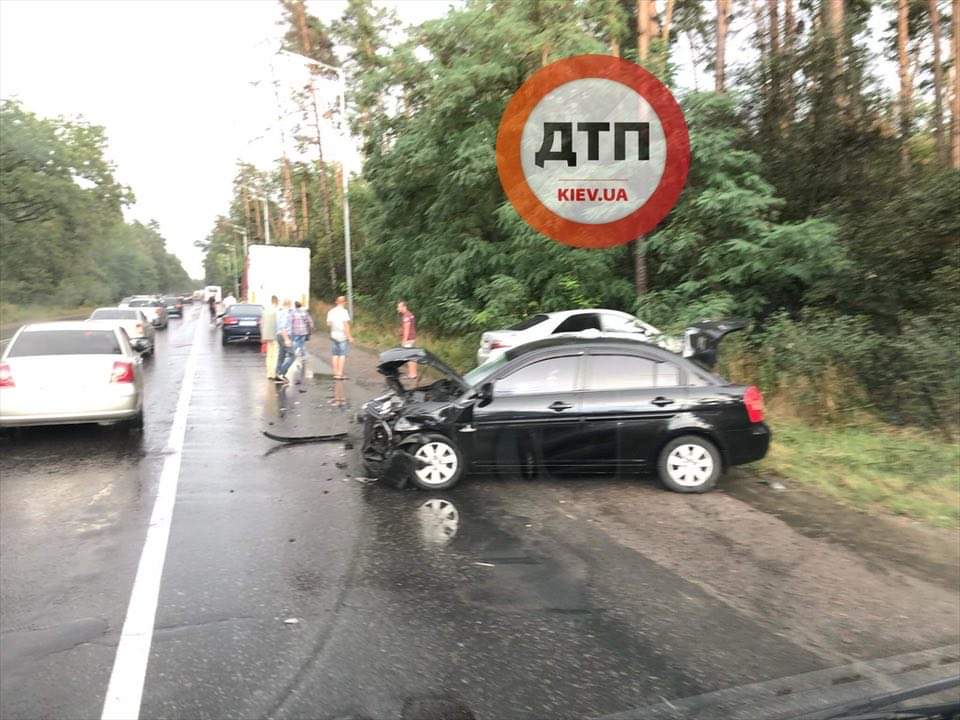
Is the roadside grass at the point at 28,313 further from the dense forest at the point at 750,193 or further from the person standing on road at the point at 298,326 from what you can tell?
the person standing on road at the point at 298,326

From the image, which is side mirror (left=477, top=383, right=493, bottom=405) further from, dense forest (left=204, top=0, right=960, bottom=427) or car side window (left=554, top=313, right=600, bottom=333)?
car side window (left=554, top=313, right=600, bottom=333)

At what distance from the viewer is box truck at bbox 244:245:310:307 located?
88.6 feet

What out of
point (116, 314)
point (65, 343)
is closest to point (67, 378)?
point (65, 343)

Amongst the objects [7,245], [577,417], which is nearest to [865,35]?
[577,417]

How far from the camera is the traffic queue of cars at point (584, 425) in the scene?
682cm

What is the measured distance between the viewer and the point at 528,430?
6.83 metres

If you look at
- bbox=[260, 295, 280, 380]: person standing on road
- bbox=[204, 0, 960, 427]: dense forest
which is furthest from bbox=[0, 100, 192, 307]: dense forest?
bbox=[260, 295, 280, 380]: person standing on road

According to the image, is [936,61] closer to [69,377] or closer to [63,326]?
[63,326]

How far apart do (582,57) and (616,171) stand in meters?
2.94

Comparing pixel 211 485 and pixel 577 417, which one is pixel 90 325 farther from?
pixel 577 417

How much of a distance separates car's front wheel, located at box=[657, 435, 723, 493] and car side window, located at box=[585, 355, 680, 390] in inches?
23.7

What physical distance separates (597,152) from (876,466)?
8.84 metres

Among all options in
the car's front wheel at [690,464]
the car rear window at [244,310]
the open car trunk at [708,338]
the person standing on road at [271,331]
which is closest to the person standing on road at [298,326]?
the person standing on road at [271,331]

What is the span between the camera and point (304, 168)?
144 feet
